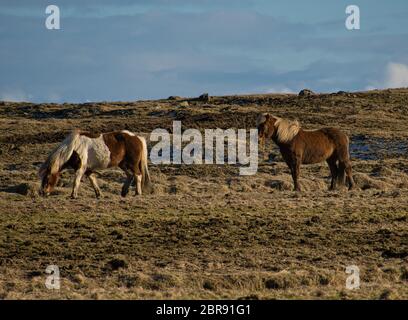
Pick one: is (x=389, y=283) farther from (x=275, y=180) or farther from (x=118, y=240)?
(x=275, y=180)

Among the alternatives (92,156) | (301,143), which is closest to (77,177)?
(92,156)

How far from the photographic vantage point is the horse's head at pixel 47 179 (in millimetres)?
24906

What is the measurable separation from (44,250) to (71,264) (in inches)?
60.5

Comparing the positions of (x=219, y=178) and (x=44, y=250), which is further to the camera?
(x=219, y=178)

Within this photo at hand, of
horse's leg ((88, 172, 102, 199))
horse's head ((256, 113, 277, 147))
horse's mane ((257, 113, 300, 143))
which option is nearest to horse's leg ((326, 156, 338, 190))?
horse's mane ((257, 113, 300, 143))

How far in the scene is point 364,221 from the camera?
21938mm

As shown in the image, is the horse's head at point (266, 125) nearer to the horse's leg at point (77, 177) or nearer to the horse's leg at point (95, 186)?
the horse's leg at point (95, 186)

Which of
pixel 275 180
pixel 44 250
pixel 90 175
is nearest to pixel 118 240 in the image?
pixel 44 250

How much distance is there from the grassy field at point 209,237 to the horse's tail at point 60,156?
35.4 inches

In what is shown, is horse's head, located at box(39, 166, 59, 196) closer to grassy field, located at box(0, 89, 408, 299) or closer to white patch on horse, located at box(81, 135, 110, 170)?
grassy field, located at box(0, 89, 408, 299)

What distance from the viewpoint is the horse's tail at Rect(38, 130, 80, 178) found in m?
24.8

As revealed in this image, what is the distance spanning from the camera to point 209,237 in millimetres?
20422

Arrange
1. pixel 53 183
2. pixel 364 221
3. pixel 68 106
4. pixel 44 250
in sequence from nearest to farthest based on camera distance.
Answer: pixel 44 250, pixel 364 221, pixel 53 183, pixel 68 106

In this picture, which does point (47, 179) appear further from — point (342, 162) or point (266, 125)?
point (342, 162)
